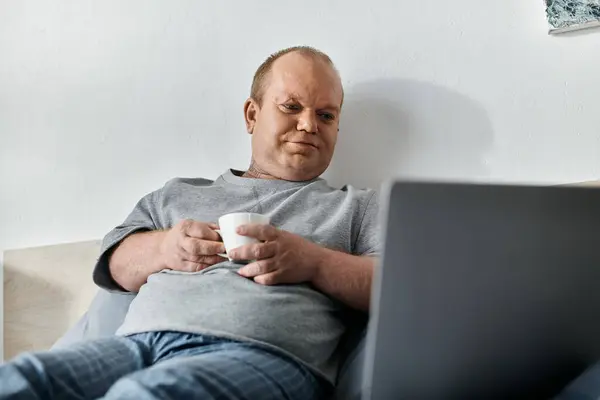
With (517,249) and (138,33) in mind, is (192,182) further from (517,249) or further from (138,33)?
(517,249)

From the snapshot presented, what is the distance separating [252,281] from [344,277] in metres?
0.15

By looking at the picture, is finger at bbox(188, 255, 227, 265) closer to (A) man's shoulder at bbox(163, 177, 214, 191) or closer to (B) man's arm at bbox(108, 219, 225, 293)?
(B) man's arm at bbox(108, 219, 225, 293)

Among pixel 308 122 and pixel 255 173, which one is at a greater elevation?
pixel 308 122

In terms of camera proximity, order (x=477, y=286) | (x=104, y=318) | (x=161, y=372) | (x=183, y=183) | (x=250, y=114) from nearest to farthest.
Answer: (x=477, y=286) → (x=161, y=372) → (x=104, y=318) → (x=183, y=183) → (x=250, y=114)

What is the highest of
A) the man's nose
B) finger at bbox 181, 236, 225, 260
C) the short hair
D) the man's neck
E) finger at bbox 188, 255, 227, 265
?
the short hair

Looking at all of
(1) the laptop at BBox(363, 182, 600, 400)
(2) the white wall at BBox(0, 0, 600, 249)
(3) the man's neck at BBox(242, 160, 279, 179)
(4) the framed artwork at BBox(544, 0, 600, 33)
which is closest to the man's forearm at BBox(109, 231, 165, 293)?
(3) the man's neck at BBox(242, 160, 279, 179)

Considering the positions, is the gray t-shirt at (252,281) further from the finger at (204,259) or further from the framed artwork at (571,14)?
the framed artwork at (571,14)

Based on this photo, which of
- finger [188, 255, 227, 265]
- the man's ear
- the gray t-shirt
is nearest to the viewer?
the gray t-shirt

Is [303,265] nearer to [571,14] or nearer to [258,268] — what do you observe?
[258,268]

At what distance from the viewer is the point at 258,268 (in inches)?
40.6

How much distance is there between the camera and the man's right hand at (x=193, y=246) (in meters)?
1.07

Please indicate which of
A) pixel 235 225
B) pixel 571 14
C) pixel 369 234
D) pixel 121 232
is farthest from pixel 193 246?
pixel 571 14

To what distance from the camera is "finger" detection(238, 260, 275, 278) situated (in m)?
1.03

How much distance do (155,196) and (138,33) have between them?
0.54m
